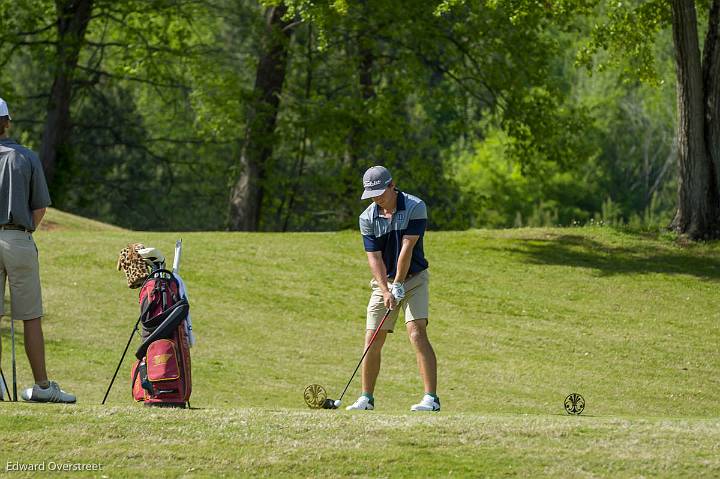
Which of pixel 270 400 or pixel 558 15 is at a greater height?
pixel 558 15

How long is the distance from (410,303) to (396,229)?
2.03 feet

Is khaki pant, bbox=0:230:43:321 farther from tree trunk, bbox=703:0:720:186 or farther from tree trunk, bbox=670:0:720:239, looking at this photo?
tree trunk, bbox=703:0:720:186

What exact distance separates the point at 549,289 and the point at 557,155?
28.7 feet

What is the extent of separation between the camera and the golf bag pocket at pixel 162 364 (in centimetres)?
973

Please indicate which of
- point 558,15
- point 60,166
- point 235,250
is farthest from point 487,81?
point 60,166

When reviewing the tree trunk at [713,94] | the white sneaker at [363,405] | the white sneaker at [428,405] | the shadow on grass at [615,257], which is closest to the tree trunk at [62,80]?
the shadow on grass at [615,257]

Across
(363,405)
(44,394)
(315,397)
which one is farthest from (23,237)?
(363,405)

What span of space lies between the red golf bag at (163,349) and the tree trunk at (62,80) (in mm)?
24813

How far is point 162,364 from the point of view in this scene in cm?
974

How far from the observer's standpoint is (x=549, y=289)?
2073cm

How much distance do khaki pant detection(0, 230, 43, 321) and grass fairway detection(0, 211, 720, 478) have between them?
38.1 inches

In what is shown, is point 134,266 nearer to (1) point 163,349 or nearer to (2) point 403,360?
(1) point 163,349

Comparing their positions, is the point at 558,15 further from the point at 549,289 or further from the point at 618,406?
the point at 618,406

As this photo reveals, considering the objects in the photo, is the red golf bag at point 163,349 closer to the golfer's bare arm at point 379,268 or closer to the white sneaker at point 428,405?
the golfer's bare arm at point 379,268
